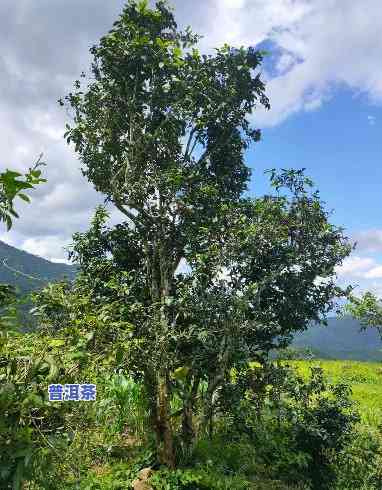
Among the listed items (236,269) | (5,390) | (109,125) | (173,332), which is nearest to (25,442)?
(5,390)

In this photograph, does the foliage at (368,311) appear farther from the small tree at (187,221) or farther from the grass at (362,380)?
the grass at (362,380)

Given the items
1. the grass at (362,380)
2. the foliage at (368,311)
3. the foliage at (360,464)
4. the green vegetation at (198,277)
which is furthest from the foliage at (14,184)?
the grass at (362,380)

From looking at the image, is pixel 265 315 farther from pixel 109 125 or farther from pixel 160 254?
pixel 109 125

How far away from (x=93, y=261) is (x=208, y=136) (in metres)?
4.62

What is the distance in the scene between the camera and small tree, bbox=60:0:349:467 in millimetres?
11648

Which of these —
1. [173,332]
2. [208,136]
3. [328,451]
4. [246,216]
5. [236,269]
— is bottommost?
[328,451]

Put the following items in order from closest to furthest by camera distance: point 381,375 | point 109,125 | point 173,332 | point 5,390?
point 5,390 < point 173,332 < point 109,125 < point 381,375

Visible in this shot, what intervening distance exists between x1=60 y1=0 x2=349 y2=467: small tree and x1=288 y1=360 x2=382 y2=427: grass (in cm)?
605

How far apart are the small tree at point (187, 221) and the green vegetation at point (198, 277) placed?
4cm

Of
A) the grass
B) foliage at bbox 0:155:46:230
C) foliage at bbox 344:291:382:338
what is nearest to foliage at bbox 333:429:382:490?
the grass

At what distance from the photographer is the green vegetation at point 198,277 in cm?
1155

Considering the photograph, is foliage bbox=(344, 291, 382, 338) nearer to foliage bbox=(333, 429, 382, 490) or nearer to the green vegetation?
the green vegetation

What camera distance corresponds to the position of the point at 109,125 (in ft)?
42.9

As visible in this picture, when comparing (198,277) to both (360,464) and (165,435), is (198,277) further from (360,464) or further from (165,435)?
(360,464)
